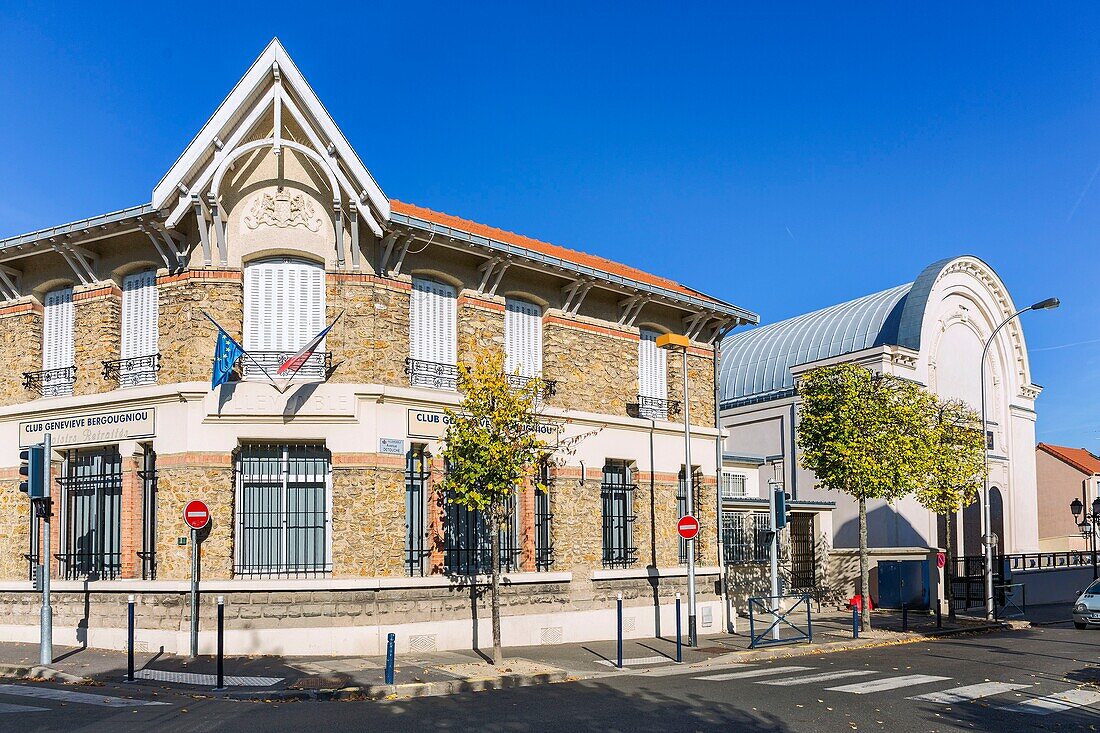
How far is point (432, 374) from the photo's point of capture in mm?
20156

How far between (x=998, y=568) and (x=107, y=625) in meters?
26.3

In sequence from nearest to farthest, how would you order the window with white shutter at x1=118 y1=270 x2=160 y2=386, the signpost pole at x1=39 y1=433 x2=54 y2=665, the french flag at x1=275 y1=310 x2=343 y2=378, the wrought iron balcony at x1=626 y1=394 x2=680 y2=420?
the signpost pole at x1=39 y1=433 x2=54 y2=665, the french flag at x1=275 y1=310 x2=343 y2=378, the window with white shutter at x1=118 y1=270 x2=160 y2=386, the wrought iron balcony at x1=626 y1=394 x2=680 y2=420

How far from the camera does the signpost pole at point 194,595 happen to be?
54.9ft

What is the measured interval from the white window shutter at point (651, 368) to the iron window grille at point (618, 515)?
6.73 ft

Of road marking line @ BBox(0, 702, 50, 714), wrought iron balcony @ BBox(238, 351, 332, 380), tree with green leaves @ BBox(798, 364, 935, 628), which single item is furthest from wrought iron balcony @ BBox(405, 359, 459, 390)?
tree with green leaves @ BBox(798, 364, 935, 628)

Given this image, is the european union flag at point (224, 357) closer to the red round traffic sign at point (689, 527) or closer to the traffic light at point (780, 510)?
the red round traffic sign at point (689, 527)

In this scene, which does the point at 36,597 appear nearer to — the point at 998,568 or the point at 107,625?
the point at 107,625

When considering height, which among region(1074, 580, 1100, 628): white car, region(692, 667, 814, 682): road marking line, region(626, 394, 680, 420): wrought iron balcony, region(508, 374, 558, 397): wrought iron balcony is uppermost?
region(508, 374, 558, 397): wrought iron balcony

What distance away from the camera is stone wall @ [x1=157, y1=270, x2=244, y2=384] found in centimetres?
1861

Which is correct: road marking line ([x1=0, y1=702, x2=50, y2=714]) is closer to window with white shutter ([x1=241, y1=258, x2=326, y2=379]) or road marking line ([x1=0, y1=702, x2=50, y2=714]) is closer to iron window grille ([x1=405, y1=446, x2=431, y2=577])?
window with white shutter ([x1=241, y1=258, x2=326, y2=379])

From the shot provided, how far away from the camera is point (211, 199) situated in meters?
18.6

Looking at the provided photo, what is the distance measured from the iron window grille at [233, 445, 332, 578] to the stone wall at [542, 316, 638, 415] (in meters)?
5.43

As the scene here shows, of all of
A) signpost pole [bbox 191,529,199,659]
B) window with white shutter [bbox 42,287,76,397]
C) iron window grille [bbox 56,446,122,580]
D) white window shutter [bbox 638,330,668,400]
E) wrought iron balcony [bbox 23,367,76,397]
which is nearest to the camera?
signpost pole [bbox 191,529,199,659]

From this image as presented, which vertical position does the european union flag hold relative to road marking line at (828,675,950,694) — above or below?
above
